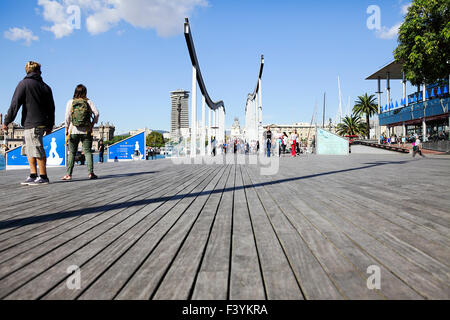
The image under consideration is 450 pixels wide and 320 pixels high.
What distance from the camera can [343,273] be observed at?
56.6 inches

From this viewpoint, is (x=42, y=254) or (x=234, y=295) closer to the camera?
(x=234, y=295)

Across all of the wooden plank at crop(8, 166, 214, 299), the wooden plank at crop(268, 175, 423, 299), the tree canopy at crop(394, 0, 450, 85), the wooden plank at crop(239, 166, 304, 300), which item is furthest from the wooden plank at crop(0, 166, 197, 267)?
the tree canopy at crop(394, 0, 450, 85)

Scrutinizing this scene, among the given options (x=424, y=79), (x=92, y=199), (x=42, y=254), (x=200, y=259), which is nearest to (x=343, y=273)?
(x=200, y=259)

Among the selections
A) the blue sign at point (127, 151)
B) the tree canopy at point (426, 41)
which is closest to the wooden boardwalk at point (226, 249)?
the tree canopy at point (426, 41)

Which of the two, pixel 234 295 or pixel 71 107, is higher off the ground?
pixel 71 107

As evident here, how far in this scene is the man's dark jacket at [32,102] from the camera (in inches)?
199

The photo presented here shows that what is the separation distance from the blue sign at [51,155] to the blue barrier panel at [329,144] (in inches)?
743

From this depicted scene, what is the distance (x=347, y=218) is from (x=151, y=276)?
1834 millimetres

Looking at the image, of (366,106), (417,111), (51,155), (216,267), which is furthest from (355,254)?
(366,106)

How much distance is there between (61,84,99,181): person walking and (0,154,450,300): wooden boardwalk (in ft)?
9.05

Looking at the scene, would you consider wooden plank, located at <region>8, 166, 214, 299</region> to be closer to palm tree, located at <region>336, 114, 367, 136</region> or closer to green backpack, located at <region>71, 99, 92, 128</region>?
green backpack, located at <region>71, 99, 92, 128</region>

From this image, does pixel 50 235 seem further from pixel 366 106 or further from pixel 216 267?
pixel 366 106
